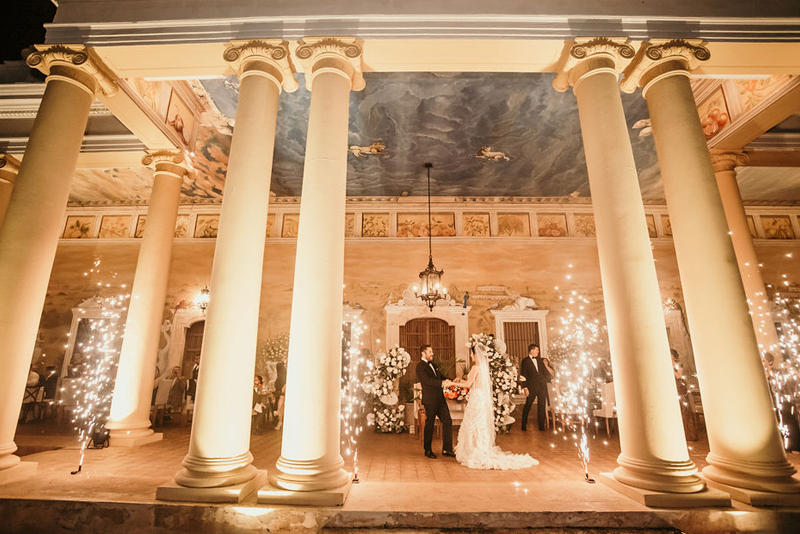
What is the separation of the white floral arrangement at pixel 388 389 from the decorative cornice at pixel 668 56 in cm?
657

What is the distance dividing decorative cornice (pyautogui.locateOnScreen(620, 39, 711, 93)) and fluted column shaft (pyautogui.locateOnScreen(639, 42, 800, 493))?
0.01m

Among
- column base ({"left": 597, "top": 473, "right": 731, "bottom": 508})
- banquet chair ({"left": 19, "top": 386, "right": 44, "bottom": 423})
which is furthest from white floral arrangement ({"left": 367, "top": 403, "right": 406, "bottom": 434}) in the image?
banquet chair ({"left": 19, "top": 386, "right": 44, "bottom": 423})

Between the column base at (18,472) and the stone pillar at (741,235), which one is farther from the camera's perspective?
the stone pillar at (741,235)

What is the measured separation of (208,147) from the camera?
1009 cm

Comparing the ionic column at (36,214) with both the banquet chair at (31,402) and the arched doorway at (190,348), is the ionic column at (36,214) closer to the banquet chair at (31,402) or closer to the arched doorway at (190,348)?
the arched doorway at (190,348)

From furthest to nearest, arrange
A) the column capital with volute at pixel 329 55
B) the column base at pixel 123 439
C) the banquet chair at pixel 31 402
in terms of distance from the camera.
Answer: the banquet chair at pixel 31 402 → the column base at pixel 123 439 → the column capital with volute at pixel 329 55

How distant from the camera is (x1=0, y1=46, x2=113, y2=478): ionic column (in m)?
4.58

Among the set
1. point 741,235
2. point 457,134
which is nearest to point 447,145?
point 457,134

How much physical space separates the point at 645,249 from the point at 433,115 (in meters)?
5.81

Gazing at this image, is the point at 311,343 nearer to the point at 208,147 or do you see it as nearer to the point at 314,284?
the point at 314,284

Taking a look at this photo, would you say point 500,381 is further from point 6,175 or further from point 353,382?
point 6,175

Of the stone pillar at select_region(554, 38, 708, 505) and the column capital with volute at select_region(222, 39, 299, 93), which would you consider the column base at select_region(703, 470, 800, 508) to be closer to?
the stone pillar at select_region(554, 38, 708, 505)

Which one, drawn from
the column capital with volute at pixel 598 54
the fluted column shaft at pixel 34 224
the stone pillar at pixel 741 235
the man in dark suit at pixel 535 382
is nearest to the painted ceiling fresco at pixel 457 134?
the stone pillar at pixel 741 235

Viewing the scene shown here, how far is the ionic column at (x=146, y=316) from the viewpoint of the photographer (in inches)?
274
